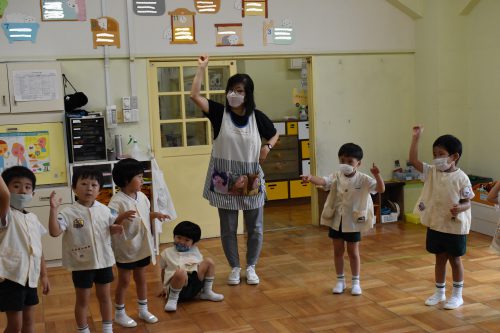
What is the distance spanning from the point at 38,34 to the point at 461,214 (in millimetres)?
3856

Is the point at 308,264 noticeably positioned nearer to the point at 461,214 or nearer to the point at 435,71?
the point at 461,214

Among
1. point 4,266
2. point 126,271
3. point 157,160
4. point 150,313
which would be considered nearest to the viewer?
point 4,266

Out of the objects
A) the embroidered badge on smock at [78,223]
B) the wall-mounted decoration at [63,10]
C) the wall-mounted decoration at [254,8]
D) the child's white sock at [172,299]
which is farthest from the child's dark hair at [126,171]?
the wall-mounted decoration at [254,8]

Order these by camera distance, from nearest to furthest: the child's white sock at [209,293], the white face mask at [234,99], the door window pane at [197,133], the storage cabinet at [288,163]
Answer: the child's white sock at [209,293] < the white face mask at [234,99] < the door window pane at [197,133] < the storage cabinet at [288,163]

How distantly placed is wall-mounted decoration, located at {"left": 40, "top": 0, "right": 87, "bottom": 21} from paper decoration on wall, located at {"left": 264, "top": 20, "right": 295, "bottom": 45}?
1.76 meters

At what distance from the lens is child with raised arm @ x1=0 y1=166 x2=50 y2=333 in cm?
277

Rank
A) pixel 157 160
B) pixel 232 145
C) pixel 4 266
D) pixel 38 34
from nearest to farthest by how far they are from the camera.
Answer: pixel 4 266 → pixel 232 145 → pixel 38 34 → pixel 157 160

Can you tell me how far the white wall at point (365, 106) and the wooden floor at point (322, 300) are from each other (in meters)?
1.32

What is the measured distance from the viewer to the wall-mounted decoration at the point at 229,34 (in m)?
5.86

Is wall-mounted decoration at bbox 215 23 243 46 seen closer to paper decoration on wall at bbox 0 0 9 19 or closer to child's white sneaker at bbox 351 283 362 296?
paper decoration on wall at bbox 0 0 9 19

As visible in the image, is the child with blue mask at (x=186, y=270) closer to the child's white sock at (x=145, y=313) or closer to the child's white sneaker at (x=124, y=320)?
the child's white sock at (x=145, y=313)

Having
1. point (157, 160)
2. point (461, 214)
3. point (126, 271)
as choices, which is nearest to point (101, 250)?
point (126, 271)

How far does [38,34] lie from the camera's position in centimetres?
533

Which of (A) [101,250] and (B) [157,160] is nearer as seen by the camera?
(A) [101,250]
